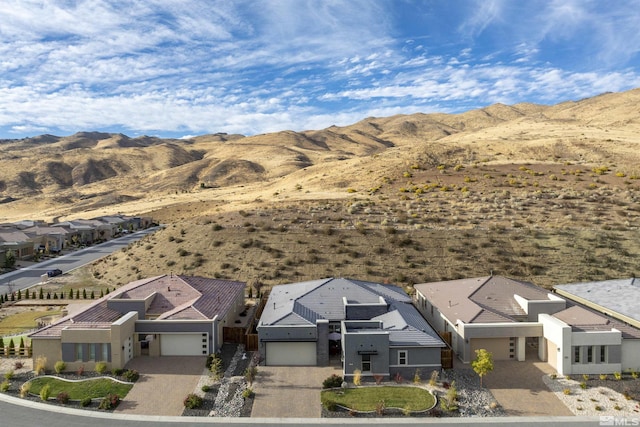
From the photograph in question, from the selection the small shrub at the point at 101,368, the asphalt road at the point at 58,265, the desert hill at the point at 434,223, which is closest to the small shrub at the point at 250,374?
the small shrub at the point at 101,368

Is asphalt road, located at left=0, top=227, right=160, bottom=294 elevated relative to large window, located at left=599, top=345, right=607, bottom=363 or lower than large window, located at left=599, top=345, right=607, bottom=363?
elevated

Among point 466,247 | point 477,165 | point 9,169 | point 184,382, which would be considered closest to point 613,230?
point 466,247

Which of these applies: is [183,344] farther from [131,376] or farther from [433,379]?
[433,379]

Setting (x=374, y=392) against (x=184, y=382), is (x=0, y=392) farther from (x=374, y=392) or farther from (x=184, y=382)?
(x=374, y=392)

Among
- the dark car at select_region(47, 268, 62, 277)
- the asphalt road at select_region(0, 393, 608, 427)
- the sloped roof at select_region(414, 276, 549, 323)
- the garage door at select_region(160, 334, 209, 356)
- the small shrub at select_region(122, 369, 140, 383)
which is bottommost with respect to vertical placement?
the asphalt road at select_region(0, 393, 608, 427)

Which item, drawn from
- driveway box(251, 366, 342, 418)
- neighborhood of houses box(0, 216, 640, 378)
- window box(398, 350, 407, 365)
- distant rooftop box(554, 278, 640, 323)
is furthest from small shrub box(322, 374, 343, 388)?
distant rooftop box(554, 278, 640, 323)

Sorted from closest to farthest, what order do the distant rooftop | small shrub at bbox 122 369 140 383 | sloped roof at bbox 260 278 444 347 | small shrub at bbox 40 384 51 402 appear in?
1. small shrub at bbox 40 384 51 402
2. small shrub at bbox 122 369 140 383
3. sloped roof at bbox 260 278 444 347
4. the distant rooftop

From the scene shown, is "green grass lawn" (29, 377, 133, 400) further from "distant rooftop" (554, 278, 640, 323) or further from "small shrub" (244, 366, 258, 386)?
"distant rooftop" (554, 278, 640, 323)
